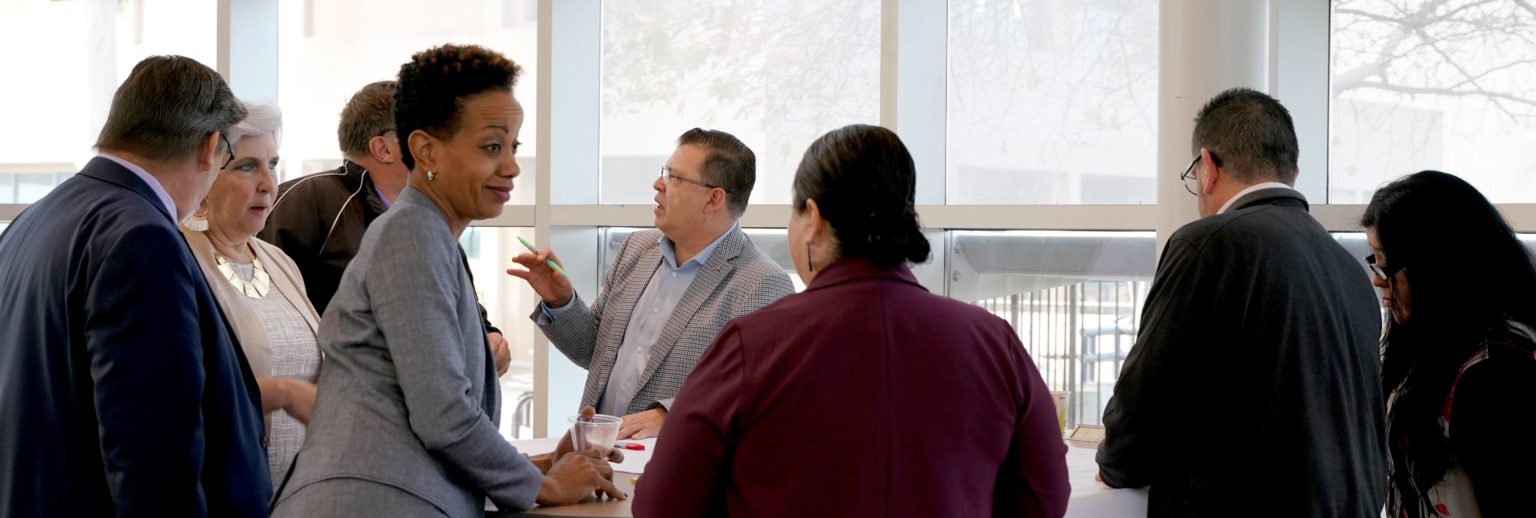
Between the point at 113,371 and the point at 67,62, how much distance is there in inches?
199

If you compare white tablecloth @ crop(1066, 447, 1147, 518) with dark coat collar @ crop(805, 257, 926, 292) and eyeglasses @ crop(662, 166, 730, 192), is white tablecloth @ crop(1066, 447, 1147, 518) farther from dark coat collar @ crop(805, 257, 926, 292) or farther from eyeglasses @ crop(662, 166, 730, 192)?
eyeglasses @ crop(662, 166, 730, 192)

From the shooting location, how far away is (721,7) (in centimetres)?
430

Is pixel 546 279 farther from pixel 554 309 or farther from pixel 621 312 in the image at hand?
pixel 621 312

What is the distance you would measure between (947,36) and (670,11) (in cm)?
114

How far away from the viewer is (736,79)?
14.0ft

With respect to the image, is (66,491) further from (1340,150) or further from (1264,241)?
(1340,150)

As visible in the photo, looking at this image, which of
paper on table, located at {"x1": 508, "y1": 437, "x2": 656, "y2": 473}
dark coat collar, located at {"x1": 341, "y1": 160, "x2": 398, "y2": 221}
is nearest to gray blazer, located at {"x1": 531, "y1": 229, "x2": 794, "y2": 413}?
paper on table, located at {"x1": 508, "y1": 437, "x2": 656, "y2": 473}

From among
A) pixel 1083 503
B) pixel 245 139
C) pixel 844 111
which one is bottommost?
pixel 1083 503

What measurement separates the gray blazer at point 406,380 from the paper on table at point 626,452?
0.43m

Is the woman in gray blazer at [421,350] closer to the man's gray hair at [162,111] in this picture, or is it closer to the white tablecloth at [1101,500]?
the man's gray hair at [162,111]

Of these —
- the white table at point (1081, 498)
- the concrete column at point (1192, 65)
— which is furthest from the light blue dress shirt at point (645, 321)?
the concrete column at point (1192, 65)

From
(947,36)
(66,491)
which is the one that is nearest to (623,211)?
(947,36)

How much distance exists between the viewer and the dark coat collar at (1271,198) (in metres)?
2.18

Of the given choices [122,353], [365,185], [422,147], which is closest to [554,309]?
[365,185]
